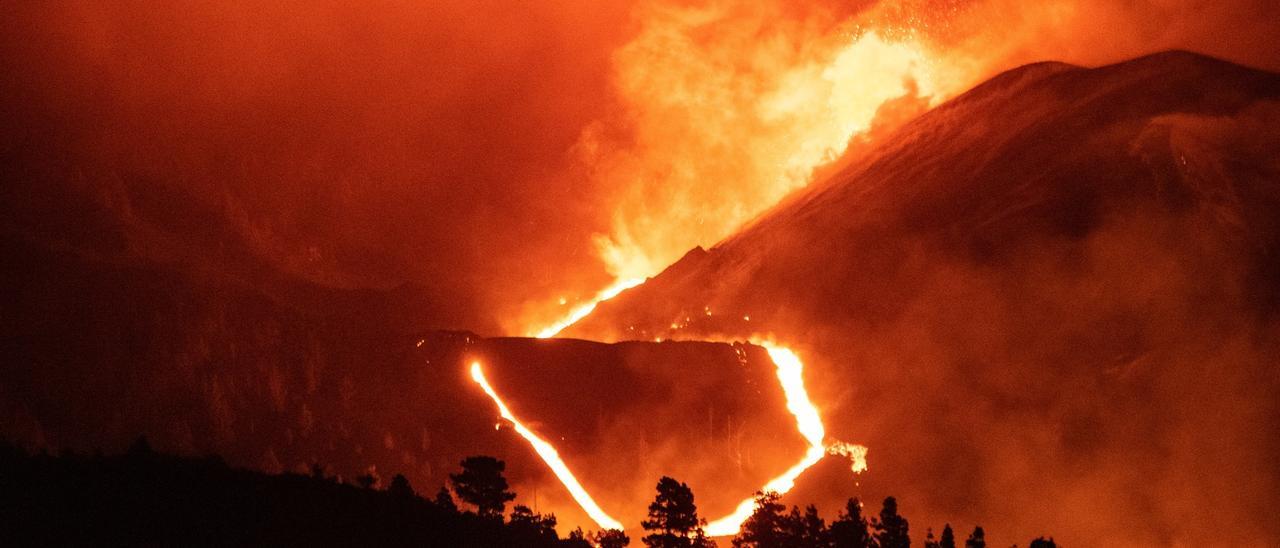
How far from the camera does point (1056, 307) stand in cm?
7038

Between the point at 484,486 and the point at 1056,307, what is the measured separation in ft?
129

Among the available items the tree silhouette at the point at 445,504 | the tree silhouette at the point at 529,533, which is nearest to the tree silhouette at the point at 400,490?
the tree silhouette at the point at 445,504

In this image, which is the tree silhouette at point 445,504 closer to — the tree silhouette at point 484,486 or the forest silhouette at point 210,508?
the forest silhouette at point 210,508

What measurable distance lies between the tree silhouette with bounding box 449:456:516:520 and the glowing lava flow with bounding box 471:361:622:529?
72.3 ft

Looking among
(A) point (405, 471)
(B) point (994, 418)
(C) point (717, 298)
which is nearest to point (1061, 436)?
(B) point (994, 418)

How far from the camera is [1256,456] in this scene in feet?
210

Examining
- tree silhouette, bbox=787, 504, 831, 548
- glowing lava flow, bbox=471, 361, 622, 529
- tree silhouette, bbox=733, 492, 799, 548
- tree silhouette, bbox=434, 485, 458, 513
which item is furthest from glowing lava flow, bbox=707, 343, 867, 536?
tree silhouette, bbox=434, 485, 458, 513

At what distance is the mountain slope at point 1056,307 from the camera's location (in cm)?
6384

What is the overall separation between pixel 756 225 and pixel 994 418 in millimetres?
21685

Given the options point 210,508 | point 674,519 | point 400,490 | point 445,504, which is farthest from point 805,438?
point 210,508

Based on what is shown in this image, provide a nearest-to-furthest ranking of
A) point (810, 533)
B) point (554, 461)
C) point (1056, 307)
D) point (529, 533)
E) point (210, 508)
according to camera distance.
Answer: point (210, 508)
point (529, 533)
point (810, 533)
point (554, 461)
point (1056, 307)

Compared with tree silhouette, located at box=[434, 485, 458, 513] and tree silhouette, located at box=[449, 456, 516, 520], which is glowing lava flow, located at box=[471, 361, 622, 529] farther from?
tree silhouette, located at box=[434, 485, 458, 513]

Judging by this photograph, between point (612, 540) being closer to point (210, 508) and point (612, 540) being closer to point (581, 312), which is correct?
point (210, 508)

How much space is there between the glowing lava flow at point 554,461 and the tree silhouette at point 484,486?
22.0 meters
